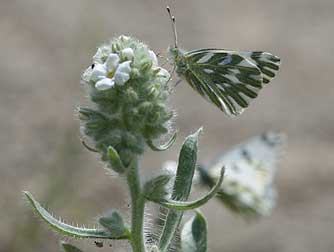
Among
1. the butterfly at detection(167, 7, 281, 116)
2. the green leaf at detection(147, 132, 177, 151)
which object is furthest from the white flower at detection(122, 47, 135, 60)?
the butterfly at detection(167, 7, 281, 116)

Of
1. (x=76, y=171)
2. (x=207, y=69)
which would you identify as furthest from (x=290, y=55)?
(x=207, y=69)

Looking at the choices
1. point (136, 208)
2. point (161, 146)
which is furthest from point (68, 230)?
point (161, 146)

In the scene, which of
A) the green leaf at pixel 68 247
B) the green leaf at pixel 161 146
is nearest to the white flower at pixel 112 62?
the green leaf at pixel 161 146

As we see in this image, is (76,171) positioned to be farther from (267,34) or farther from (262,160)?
(267,34)

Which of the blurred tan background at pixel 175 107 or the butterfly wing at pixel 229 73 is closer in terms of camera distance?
the butterfly wing at pixel 229 73

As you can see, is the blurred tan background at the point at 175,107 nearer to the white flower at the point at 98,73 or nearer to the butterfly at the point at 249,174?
the butterfly at the point at 249,174

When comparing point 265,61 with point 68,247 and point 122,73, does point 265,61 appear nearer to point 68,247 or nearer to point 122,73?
point 122,73

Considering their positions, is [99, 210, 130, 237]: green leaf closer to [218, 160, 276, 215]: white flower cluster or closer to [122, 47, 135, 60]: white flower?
[122, 47, 135, 60]: white flower
